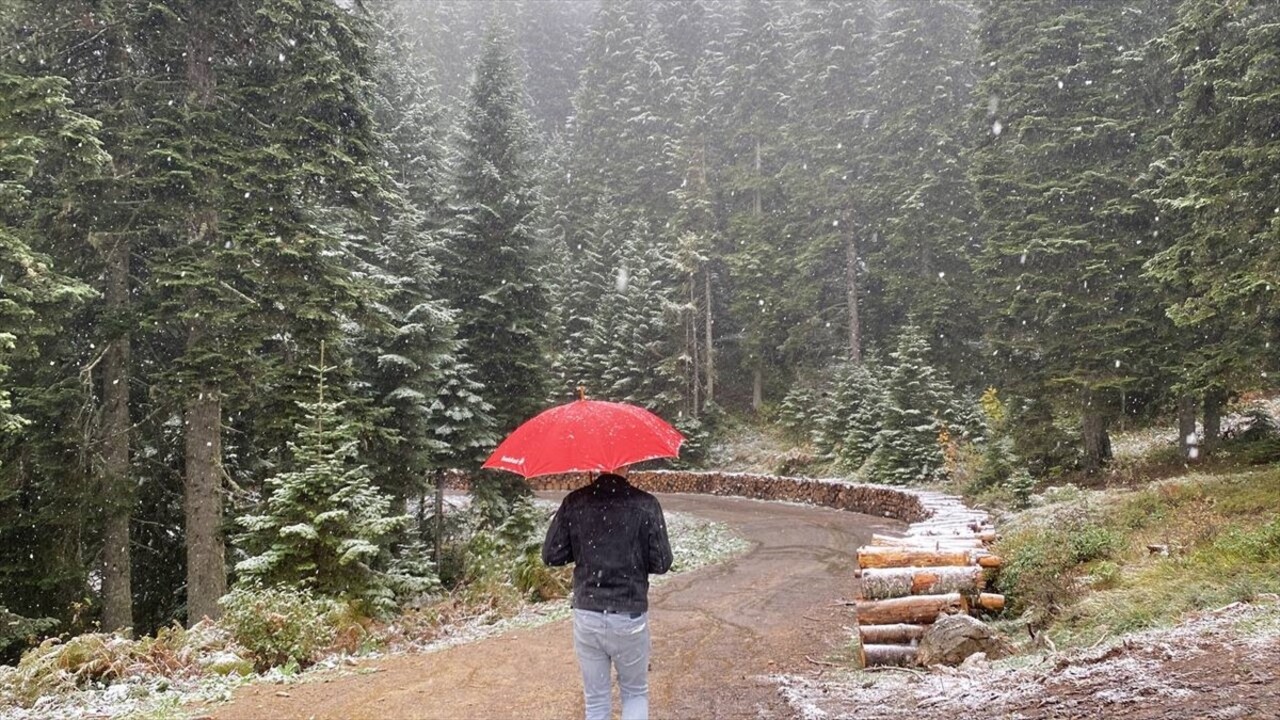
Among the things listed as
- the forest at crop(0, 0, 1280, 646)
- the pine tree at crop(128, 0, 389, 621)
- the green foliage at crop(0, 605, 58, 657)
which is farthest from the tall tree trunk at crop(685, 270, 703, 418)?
the green foliage at crop(0, 605, 58, 657)

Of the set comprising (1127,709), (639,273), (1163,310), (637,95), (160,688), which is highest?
(637,95)

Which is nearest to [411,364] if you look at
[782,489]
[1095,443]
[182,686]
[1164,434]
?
[182,686]

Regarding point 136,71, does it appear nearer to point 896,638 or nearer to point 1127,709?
point 896,638

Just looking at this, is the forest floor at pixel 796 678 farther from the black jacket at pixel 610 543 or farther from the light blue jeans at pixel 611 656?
the black jacket at pixel 610 543

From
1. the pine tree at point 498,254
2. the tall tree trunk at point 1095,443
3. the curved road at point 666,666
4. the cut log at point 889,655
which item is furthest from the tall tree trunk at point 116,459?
the tall tree trunk at point 1095,443

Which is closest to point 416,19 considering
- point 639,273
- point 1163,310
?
point 639,273

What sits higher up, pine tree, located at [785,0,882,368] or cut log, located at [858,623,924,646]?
pine tree, located at [785,0,882,368]

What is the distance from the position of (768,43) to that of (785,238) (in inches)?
538

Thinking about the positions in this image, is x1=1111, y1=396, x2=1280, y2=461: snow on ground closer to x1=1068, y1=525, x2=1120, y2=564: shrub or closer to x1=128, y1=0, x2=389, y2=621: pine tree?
x1=1068, y1=525, x2=1120, y2=564: shrub

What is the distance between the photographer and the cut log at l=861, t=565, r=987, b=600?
30.0 ft

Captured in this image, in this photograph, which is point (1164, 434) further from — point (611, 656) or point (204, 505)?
point (204, 505)

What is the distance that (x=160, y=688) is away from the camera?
8.15m

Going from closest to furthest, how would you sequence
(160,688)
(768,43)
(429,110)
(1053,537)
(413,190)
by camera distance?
1. (160,688)
2. (1053,537)
3. (413,190)
4. (429,110)
5. (768,43)

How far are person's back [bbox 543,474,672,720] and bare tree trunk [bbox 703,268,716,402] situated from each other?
117 ft
